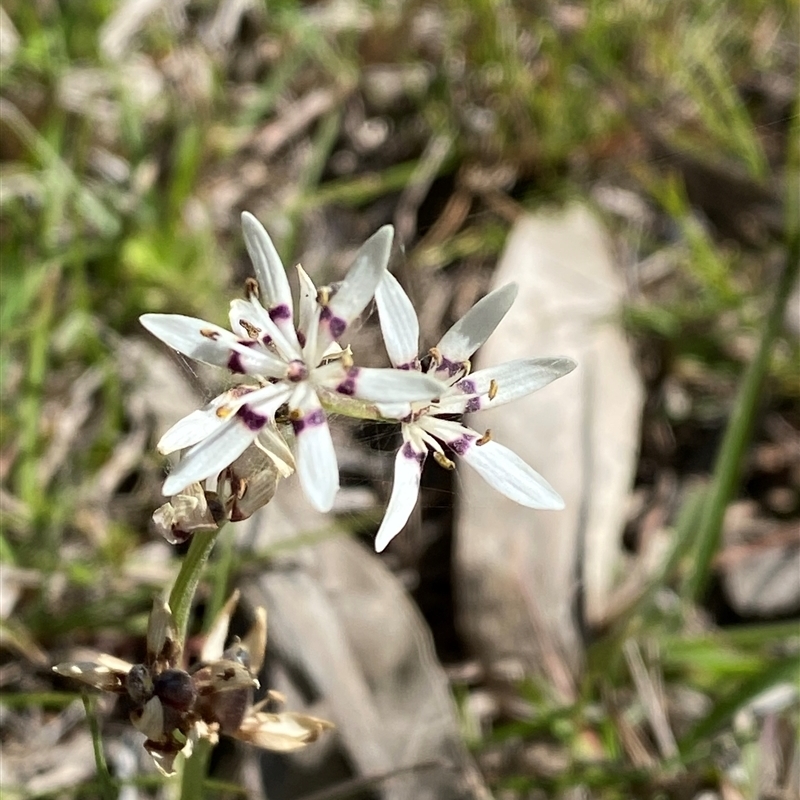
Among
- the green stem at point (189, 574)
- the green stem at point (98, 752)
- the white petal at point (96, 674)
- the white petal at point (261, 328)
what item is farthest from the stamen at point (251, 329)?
the green stem at point (98, 752)

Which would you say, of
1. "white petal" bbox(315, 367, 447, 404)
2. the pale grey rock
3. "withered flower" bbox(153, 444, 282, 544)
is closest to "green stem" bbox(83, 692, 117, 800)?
"withered flower" bbox(153, 444, 282, 544)

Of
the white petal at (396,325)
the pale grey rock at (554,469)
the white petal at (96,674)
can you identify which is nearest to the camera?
the white petal at (96,674)

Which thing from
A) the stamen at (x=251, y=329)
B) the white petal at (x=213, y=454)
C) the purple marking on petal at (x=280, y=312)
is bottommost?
the white petal at (x=213, y=454)

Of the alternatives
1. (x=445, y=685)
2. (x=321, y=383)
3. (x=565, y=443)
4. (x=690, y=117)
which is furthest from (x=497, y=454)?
(x=690, y=117)

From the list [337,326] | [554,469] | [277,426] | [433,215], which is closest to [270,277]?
[337,326]

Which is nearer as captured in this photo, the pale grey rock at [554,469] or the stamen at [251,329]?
the stamen at [251,329]

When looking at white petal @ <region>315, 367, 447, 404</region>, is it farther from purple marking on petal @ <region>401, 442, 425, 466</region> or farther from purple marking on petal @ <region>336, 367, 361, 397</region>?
purple marking on petal @ <region>401, 442, 425, 466</region>

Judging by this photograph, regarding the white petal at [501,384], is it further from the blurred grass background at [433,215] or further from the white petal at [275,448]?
the blurred grass background at [433,215]

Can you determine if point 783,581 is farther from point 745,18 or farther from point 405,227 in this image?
point 745,18
